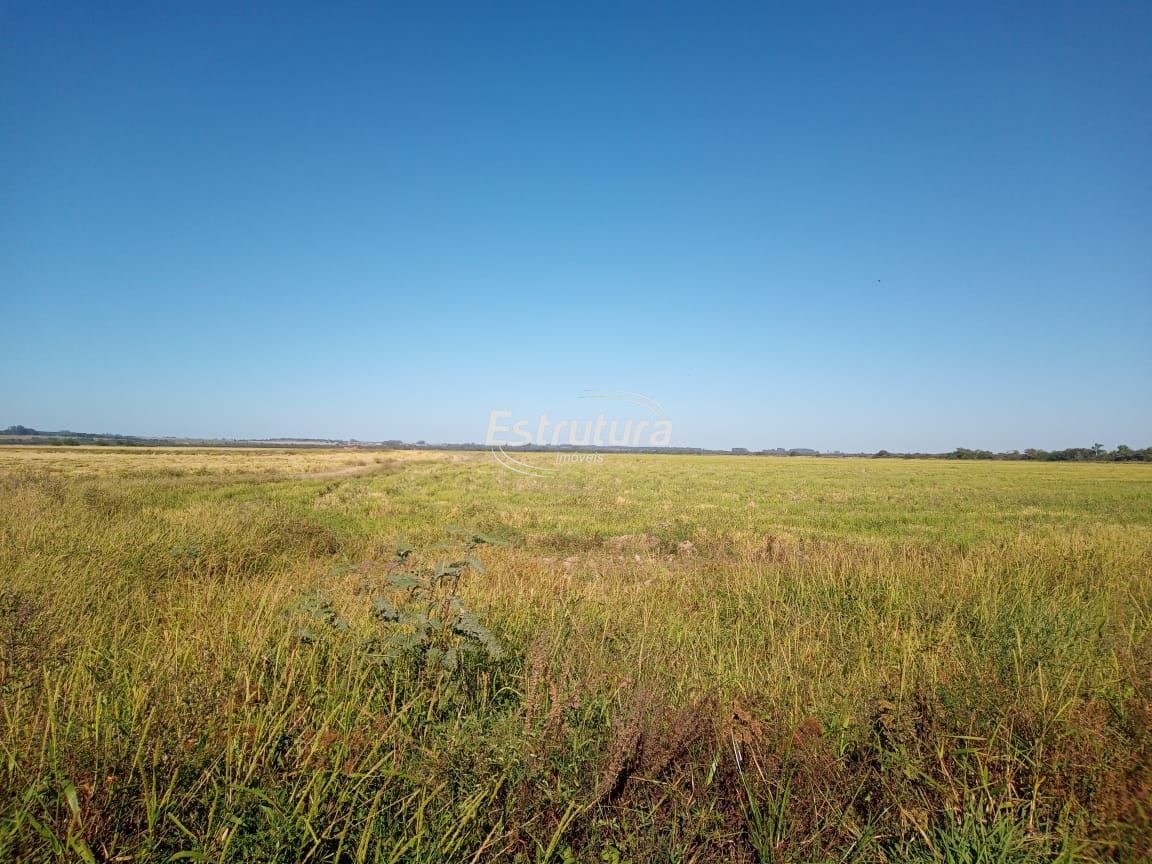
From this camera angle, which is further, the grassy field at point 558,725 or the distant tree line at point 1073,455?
the distant tree line at point 1073,455

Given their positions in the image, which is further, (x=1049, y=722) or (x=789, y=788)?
(x=1049, y=722)

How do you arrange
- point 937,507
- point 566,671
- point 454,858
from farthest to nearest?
1. point 937,507
2. point 566,671
3. point 454,858

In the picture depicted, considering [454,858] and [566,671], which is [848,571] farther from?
[454,858]

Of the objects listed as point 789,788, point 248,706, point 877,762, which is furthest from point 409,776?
point 877,762

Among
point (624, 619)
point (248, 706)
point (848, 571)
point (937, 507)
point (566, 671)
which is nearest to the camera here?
point (248, 706)

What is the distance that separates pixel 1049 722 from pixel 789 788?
1.65 metres

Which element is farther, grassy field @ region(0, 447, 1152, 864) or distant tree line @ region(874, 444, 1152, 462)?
distant tree line @ region(874, 444, 1152, 462)

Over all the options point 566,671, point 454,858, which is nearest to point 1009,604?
point 566,671

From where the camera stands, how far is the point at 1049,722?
9.05 ft

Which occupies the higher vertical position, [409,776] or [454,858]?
[409,776]

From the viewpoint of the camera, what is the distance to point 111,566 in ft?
18.0

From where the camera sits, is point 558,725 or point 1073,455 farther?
point 1073,455

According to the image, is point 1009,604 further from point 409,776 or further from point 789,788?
point 409,776

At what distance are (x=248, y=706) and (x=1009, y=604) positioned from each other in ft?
21.4
